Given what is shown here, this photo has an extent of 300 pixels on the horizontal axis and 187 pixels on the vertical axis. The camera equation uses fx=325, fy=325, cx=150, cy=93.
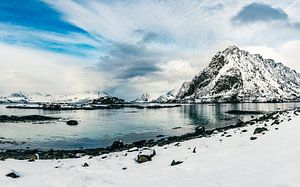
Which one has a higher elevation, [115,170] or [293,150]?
[293,150]

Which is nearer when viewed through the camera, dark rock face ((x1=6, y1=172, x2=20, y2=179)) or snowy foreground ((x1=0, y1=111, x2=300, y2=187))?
snowy foreground ((x1=0, y1=111, x2=300, y2=187))

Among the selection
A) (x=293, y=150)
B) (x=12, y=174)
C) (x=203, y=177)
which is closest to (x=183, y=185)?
(x=203, y=177)

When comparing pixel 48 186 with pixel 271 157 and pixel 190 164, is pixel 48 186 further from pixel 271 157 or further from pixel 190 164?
pixel 271 157

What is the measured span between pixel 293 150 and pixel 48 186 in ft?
33.7

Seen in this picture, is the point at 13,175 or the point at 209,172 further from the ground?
the point at 209,172

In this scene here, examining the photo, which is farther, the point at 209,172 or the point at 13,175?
the point at 13,175

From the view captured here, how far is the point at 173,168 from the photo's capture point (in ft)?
50.6

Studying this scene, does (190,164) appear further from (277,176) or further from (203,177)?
(277,176)

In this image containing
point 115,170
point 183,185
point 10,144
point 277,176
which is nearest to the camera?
point 277,176

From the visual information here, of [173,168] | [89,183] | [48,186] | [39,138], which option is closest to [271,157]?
[173,168]

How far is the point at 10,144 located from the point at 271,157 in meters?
40.2

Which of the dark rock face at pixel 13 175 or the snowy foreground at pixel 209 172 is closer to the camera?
the snowy foreground at pixel 209 172

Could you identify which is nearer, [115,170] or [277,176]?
[277,176]

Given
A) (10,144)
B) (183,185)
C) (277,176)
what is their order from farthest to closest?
(10,144) < (183,185) < (277,176)
